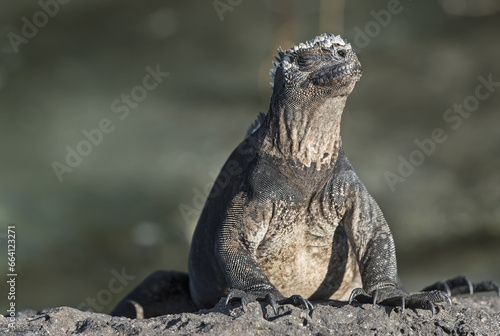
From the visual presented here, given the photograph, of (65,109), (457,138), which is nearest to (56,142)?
(65,109)

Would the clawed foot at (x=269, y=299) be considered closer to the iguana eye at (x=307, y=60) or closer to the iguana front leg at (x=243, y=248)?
the iguana front leg at (x=243, y=248)

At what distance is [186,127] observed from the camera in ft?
42.7

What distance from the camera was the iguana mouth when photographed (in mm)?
4941

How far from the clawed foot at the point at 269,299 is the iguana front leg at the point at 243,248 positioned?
0.02 metres

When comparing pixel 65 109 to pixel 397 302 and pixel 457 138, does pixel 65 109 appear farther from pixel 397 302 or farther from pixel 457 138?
pixel 397 302

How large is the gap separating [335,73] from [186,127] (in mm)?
8279

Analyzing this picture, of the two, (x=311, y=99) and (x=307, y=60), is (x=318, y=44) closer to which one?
(x=307, y=60)

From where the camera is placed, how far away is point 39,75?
13016 millimetres

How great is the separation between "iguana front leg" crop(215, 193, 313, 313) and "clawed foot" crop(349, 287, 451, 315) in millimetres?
614

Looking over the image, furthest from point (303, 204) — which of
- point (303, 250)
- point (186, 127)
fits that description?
point (186, 127)

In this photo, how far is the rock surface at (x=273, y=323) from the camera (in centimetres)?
414

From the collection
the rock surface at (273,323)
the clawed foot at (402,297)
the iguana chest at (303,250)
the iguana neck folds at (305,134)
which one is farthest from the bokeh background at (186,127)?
the rock surface at (273,323)

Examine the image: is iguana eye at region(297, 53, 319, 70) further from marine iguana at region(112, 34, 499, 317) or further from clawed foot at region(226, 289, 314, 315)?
clawed foot at region(226, 289, 314, 315)

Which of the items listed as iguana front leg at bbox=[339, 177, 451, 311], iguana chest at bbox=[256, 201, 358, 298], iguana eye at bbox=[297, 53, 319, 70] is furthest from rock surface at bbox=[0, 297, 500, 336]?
iguana eye at bbox=[297, 53, 319, 70]
